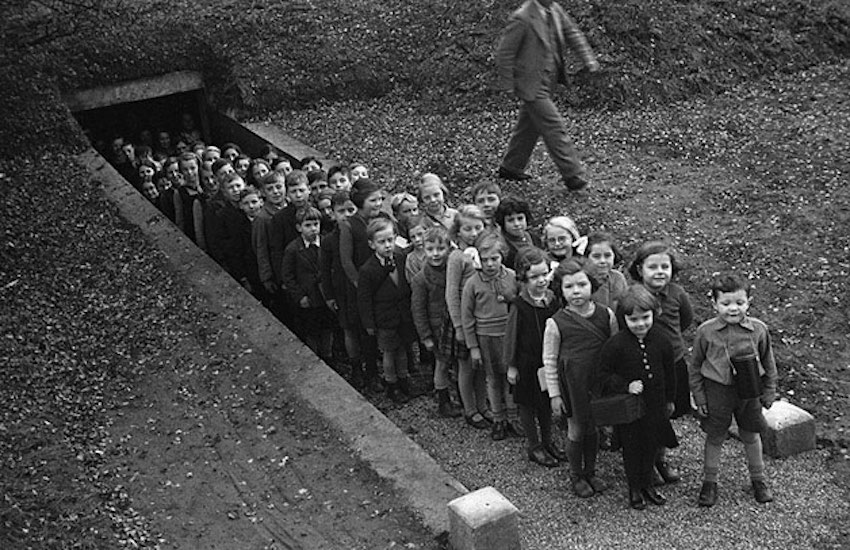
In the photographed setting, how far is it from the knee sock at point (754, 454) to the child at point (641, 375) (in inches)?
16.0

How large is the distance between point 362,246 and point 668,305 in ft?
8.37

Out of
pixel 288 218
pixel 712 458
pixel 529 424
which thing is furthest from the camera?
pixel 288 218

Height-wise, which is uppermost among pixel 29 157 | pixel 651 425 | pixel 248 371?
pixel 651 425

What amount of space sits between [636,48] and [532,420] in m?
7.93

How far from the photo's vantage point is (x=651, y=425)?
18.8 ft

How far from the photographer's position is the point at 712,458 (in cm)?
576

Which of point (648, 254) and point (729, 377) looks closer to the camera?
point (729, 377)

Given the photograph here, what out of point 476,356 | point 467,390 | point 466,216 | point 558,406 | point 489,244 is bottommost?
point 467,390

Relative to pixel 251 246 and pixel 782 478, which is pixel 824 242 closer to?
pixel 782 478

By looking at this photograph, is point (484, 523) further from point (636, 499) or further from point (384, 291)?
point (384, 291)

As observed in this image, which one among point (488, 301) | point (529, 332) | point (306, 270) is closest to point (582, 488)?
point (529, 332)

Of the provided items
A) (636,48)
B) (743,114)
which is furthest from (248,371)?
(636,48)

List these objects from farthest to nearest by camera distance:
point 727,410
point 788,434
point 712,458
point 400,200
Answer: point 400,200 → point 788,434 → point 712,458 → point 727,410

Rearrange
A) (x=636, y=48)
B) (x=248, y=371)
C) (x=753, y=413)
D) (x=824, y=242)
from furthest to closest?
1. (x=636, y=48)
2. (x=824, y=242)
3. (x=248, y=371)
4. (x=753, y=413)
